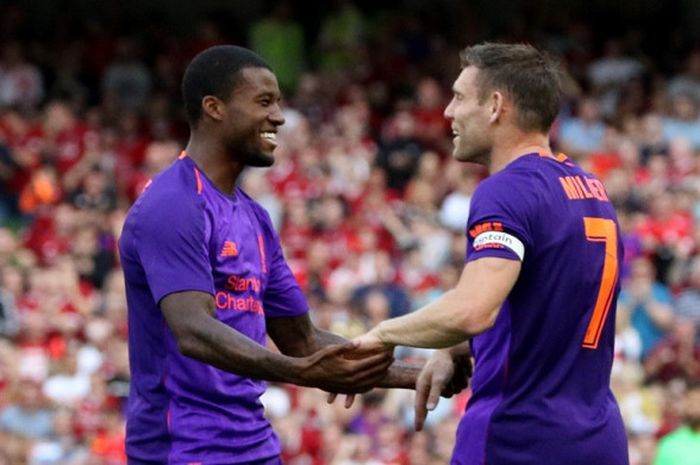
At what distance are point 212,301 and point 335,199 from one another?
9.07m

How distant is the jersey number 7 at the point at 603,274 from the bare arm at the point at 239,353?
0.75m

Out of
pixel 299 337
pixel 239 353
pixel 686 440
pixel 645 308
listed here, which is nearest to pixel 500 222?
pixel 239 353

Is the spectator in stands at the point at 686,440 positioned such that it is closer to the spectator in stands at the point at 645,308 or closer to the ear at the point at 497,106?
the spectator in stands at the point at 645,308

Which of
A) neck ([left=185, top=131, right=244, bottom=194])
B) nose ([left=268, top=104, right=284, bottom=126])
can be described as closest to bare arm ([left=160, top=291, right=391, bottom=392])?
neck ([left=185, top=131, right=244, bottom=194])

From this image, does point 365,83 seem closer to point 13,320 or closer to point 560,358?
point 13,320

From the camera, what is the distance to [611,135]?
50.1 feet

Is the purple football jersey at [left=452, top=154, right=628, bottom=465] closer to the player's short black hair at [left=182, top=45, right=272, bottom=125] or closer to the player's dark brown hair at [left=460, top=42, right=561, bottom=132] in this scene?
the player's dark brown hair at [left=460, top=42, right=561, bottom=132]

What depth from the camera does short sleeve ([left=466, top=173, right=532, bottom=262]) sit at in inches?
203

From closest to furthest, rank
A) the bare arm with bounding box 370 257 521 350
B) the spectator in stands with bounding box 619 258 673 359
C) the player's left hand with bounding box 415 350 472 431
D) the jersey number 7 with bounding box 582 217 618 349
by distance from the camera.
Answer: the bare arm with bounding box 370 257 521 350 < the jersey number 7 with bounding box 582 217 618 349 < the player's left hand with bounding box 415 350 472 431 < the spectator in stands with bounding box 619 258 673 359

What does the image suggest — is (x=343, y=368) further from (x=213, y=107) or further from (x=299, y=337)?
(x=213, y=107)

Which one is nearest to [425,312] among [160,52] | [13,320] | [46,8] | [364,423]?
[364,423]

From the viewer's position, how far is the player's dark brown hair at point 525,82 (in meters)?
5.46

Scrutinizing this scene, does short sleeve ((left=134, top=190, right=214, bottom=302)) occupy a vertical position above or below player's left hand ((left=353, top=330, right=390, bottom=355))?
above

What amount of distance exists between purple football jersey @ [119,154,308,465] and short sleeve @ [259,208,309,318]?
0.23 metres
